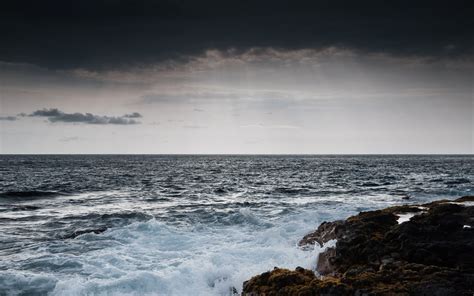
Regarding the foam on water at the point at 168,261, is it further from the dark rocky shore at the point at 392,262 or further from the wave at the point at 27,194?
the wave at the point at 27,194

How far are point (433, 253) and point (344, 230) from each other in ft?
10.5

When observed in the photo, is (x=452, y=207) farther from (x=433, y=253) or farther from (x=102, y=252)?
(x=102, y=252)

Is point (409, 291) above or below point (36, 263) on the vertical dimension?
above

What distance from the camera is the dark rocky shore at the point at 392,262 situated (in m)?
7.84

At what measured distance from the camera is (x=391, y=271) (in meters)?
8.62

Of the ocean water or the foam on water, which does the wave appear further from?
the foam on water

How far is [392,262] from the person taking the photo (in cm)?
930

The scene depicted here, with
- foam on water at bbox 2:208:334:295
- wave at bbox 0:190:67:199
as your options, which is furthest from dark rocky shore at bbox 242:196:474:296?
wave at bbox 0:190:67:199

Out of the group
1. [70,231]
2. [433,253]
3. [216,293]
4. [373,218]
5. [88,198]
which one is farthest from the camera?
[88,198]

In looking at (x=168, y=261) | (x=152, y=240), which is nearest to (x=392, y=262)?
(x=168, y=261)

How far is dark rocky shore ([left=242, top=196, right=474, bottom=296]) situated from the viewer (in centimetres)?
784

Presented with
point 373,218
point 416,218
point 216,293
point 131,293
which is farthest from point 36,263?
point 416,218

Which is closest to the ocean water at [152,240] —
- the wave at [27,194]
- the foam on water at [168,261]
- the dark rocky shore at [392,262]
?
the foam on water at [168,261]

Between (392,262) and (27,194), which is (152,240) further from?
(27,194)
